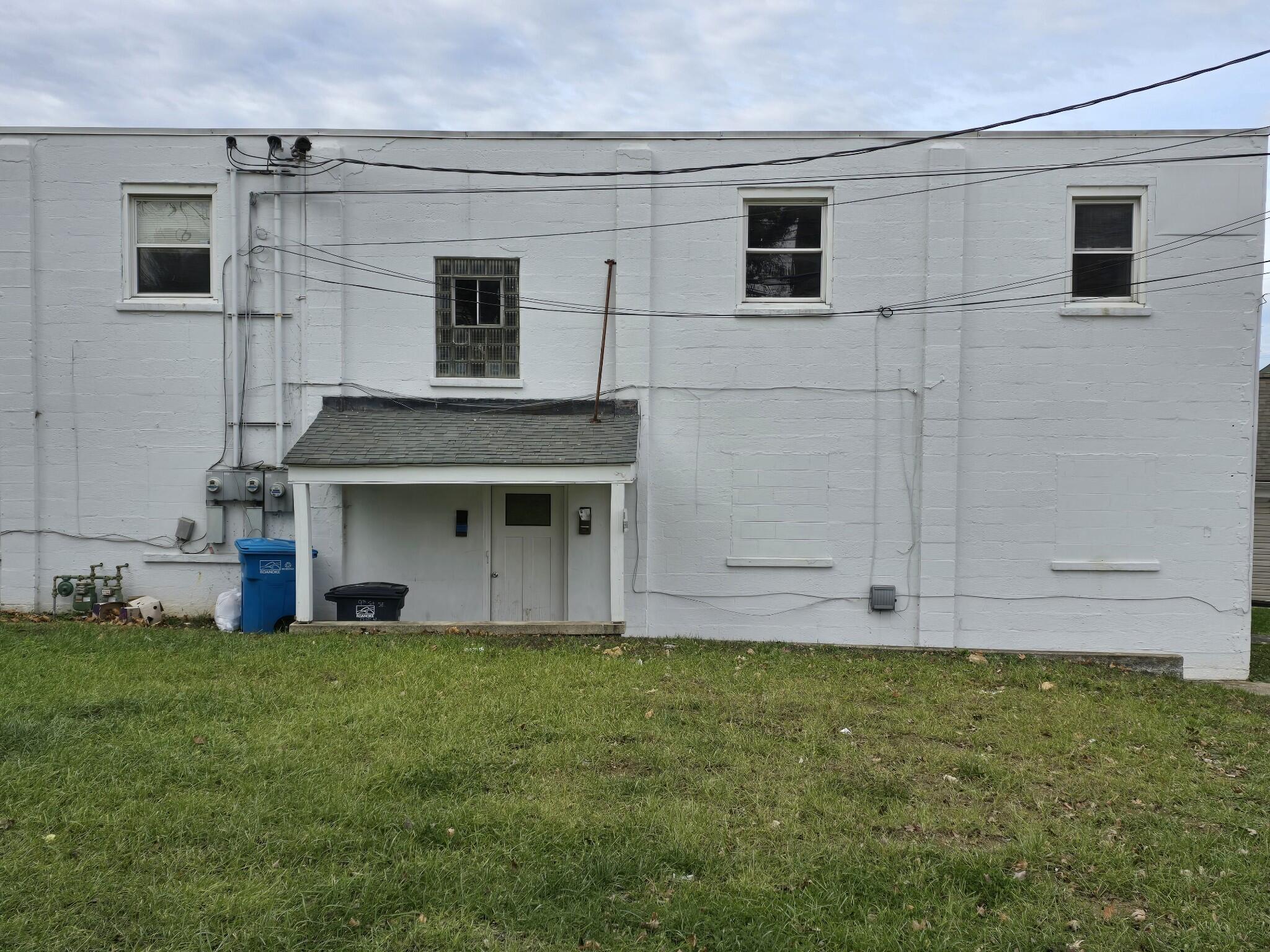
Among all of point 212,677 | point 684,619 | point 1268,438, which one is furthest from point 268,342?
point 1268,438

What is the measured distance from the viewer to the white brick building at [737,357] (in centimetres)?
1189

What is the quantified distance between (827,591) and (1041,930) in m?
7.93

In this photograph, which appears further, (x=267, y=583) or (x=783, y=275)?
(x=783, y=275)

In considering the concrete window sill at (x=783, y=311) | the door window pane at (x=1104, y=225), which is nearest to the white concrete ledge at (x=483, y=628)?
the concrete window sill at (x=783, y=311)

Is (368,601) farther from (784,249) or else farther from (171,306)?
(784,249)

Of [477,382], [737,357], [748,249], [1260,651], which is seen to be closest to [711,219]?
[748,249]

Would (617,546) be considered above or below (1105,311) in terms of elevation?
below

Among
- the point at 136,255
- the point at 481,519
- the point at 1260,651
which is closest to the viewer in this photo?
the point at 136,255

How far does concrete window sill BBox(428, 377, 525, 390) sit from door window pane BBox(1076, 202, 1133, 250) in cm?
726

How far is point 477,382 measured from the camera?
12.2m

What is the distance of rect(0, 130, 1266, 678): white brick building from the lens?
1189 centimetres

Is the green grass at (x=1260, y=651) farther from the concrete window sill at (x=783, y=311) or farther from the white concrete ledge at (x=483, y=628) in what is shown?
the white concrete ledge at (x=483, y=628)

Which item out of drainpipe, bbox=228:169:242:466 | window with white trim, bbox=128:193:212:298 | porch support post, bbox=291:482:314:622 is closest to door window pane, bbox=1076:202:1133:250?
porch support post, bbox=291:482:314:622

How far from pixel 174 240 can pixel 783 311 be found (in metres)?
7.73
